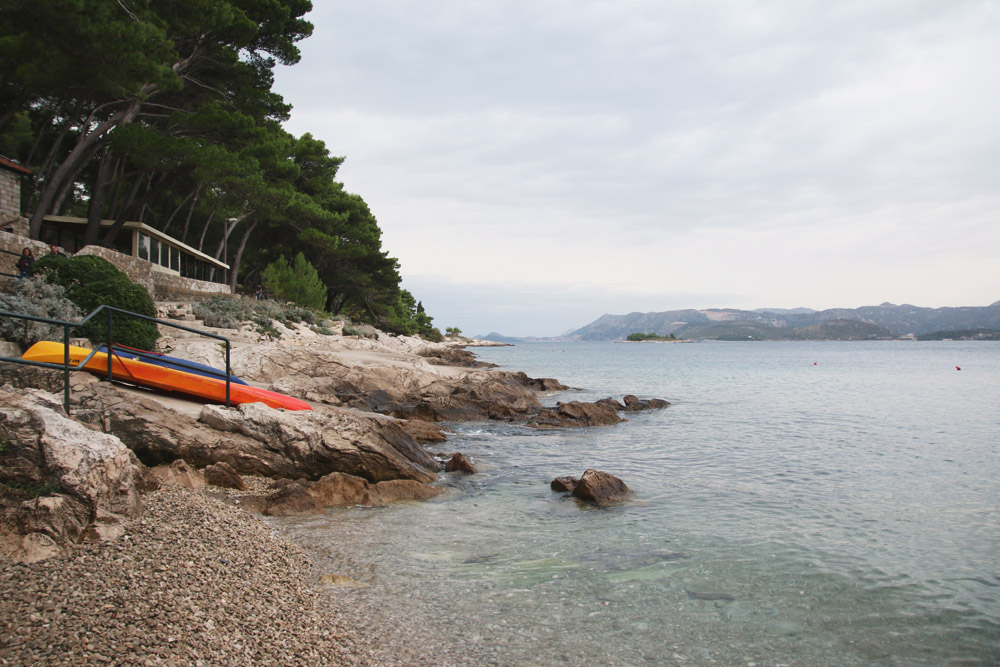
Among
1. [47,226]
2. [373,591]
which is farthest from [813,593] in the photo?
[47,226]

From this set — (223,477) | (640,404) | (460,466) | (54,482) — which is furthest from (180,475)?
(640,404)

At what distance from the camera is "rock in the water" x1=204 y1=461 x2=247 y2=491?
783cm

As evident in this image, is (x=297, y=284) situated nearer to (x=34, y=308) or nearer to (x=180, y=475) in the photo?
(x=34, y=308)

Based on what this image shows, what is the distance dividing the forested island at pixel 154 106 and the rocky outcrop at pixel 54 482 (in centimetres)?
1813

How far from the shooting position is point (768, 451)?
13922mm

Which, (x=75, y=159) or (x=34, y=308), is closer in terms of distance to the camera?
(x=34, y=308)

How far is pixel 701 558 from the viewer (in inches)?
263

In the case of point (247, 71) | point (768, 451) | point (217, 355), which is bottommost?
point (768, 451)

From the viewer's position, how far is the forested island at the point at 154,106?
771 inches

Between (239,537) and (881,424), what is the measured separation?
19.2 metres

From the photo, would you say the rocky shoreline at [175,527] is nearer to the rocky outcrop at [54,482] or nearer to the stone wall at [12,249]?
the rocky outcrop at [54,482]

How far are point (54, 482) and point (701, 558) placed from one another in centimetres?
635

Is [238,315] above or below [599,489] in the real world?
above

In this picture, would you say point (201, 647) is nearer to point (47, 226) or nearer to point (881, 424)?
point (881, 424)
